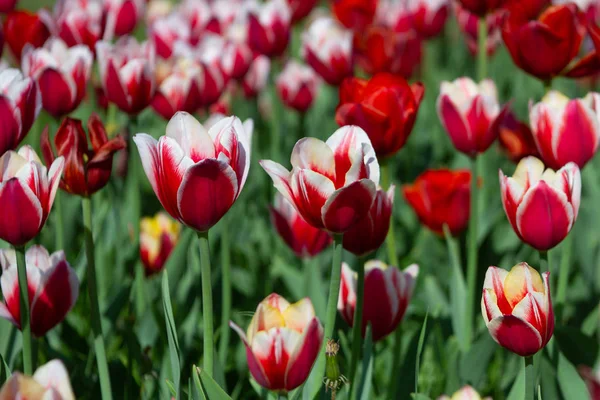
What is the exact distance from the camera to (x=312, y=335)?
104 centimetres

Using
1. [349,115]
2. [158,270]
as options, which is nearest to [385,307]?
[349,115]

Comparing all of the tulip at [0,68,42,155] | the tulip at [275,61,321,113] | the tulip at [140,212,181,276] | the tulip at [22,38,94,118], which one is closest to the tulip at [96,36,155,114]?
the tulip at [22,38,94,118]

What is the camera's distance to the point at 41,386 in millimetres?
821

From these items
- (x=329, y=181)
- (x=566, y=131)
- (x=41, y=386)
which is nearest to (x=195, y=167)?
(x=329, y=181)

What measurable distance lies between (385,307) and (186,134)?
50cm

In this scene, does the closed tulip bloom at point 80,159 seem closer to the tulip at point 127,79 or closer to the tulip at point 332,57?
the tulip at point 127,79

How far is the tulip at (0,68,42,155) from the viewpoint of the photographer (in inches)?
51.4

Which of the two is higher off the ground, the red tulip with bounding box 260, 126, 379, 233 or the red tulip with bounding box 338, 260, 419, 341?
the red tulip with bounding box 260, 126, 379, 233

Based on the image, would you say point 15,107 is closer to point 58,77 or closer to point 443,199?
point 58,77

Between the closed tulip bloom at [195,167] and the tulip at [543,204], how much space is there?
412 millimetres

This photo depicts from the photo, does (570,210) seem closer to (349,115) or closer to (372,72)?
(349,115)

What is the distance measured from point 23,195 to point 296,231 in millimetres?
846

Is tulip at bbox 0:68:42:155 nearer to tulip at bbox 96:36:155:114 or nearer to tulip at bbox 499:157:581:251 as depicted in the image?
tulip at bbox 96:36:155:114

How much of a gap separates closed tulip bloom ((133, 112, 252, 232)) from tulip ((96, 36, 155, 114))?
777 millimetres
